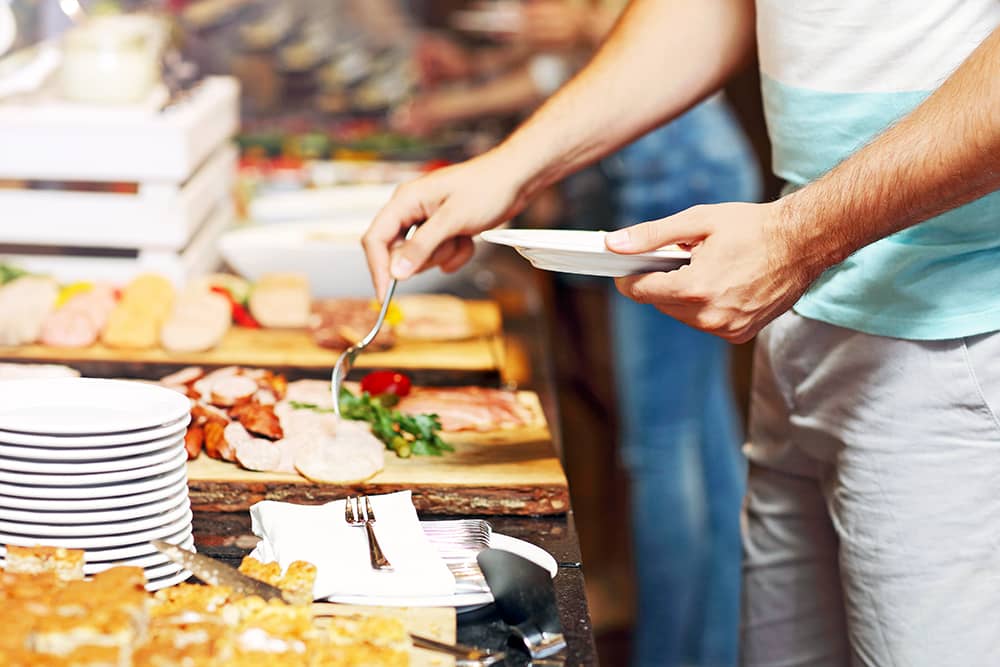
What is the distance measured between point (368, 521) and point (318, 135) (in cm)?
316

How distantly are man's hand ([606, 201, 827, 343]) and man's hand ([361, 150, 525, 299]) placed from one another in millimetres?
511

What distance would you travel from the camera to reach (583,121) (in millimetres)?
1938

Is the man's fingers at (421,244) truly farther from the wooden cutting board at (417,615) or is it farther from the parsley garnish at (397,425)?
the wooden cutting board at (417,615)

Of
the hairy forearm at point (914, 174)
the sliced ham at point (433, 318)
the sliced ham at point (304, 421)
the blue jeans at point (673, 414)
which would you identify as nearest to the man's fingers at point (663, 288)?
the hairy forearm at point (914, 174)

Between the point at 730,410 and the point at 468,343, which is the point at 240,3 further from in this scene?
the point at 468,343

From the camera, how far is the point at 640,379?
3781 millimetres

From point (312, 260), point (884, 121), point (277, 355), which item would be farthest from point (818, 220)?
point (312, 260)

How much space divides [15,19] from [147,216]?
437 mm

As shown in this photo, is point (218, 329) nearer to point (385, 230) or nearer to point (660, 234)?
point (385, 230)

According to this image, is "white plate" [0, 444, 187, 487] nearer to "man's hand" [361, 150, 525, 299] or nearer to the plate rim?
the plate rim

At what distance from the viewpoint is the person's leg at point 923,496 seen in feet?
4.98

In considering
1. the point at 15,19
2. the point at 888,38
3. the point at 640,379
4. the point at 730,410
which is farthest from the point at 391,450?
the point at 730,410

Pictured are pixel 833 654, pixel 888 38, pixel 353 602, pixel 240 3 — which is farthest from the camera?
pixel 240 3

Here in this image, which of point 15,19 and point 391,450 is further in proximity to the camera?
point 15,19
